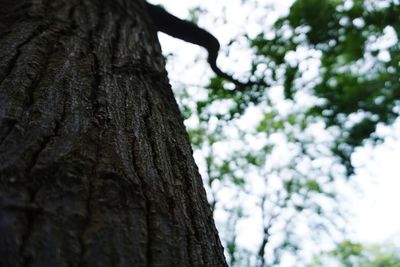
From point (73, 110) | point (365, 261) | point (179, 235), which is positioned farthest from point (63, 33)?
point (365, 261)

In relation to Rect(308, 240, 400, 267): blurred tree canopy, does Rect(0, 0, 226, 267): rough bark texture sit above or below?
below

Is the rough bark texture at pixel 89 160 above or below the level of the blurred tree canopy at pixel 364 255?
below

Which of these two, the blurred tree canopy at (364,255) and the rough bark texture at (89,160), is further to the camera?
the blurred tree canopy at (364,255)

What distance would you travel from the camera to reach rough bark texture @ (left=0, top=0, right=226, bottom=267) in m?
0.79

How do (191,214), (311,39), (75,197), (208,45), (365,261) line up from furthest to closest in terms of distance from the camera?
1. (365,261)
2. (311,39)
3. (208,45)
4. (191,214)
5. (75,197)

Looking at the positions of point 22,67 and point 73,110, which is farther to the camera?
point 22,67

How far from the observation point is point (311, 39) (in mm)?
4449

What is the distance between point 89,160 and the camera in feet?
3.29

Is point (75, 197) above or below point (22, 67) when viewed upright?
below

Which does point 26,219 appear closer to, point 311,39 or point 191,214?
point 191,214

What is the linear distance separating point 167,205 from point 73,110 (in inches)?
17.8

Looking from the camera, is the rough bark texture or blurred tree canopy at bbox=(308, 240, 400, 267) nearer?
the rough bark texture

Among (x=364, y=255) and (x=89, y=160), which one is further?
(x=364, y=255)

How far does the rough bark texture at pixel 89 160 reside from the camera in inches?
31.2
